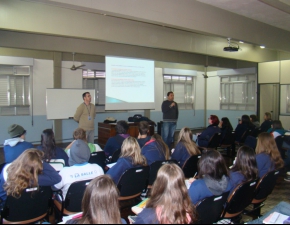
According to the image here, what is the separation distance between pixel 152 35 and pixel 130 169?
4.46 meters

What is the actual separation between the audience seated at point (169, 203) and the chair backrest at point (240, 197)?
80cm

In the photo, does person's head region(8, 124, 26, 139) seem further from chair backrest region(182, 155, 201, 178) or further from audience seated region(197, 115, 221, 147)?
audience seated region(197, 115, 221, 147)

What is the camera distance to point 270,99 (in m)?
10.5

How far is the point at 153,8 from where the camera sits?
452cm

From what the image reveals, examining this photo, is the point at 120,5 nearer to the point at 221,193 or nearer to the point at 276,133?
the point at 221,193

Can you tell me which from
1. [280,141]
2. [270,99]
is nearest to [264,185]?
[280,141]

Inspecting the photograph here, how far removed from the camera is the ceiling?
4545mm

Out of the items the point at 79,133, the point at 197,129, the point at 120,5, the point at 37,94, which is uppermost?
the point at 120,5

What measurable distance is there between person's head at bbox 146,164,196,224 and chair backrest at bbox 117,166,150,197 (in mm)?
1073

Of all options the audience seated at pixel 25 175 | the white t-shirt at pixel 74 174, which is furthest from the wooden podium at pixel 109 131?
the audience seated at pixel 25 175

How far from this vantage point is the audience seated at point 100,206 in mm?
1432

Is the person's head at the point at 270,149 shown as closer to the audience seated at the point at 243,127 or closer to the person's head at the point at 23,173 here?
the person's head at the point at 23,173

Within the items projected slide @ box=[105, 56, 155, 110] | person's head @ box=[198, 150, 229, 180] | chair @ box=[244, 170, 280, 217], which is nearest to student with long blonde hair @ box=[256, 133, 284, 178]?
chair @ box=[244, 170, 280, 217]

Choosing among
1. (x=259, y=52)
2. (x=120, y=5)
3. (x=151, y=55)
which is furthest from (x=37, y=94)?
(x=259, y=52)
